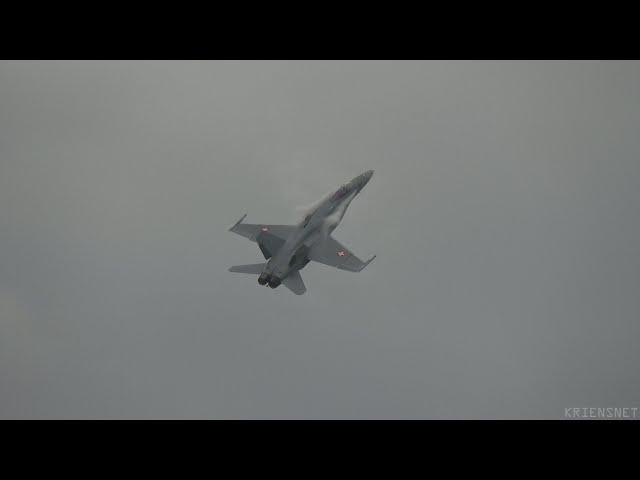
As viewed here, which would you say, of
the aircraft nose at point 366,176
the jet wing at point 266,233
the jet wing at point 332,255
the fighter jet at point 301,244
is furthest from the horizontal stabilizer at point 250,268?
the aircraft nose at point 366,176

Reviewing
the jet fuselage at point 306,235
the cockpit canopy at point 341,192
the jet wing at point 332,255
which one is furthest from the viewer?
the cockpit canopy at point 341,192

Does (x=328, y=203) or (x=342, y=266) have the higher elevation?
(x=328, y=203)

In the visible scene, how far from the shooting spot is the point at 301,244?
182ft

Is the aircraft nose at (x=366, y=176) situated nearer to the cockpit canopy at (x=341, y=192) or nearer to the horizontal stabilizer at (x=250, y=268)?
the cockpit canopy at (x=341, y=192)

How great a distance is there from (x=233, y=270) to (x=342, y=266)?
381 inches

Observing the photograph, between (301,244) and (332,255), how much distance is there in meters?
3.07

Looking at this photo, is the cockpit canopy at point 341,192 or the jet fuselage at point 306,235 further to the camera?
the cockpit canopy at point 341,192

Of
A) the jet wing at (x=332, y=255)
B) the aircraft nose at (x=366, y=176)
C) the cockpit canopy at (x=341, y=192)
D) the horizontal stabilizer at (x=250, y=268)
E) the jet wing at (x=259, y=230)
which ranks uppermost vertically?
the aircraft nose at (x=366, y=176)

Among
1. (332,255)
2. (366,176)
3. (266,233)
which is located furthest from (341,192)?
(266,233)

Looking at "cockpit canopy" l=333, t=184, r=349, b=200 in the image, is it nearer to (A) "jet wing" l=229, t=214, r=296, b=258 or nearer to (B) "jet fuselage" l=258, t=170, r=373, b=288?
(B) "jet fuselage" l=258, t=170, r=373, b=288

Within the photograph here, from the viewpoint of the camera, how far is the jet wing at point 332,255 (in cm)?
5619

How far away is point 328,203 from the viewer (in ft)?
185
